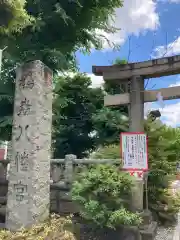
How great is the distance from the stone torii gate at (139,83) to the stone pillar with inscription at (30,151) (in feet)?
6.57

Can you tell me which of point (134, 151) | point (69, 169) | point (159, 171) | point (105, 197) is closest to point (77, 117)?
point (69, 169)

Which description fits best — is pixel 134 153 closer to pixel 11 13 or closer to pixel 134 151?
pixel 134 151

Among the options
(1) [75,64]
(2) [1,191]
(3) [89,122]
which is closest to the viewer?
(2) [1,191]

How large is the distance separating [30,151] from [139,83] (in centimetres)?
311

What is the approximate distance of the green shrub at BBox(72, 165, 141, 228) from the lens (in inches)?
170

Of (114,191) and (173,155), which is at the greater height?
(173,155)

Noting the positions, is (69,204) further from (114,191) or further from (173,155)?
(173,155)

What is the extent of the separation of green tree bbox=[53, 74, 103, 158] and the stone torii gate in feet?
17.3

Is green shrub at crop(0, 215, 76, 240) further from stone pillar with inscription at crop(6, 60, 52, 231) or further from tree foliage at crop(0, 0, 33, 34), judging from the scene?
tree foliage at crop(0, 0, 33, 34)

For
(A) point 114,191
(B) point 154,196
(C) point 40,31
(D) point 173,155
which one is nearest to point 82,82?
(C) point 40,31

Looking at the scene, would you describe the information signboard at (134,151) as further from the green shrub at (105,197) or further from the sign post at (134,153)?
the green shrub at (105,197)

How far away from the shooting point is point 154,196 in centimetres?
623

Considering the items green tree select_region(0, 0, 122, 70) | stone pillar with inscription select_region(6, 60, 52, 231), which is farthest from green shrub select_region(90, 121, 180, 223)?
green tree select_region(0, 0, 122, 70)

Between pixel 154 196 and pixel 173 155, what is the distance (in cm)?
138
